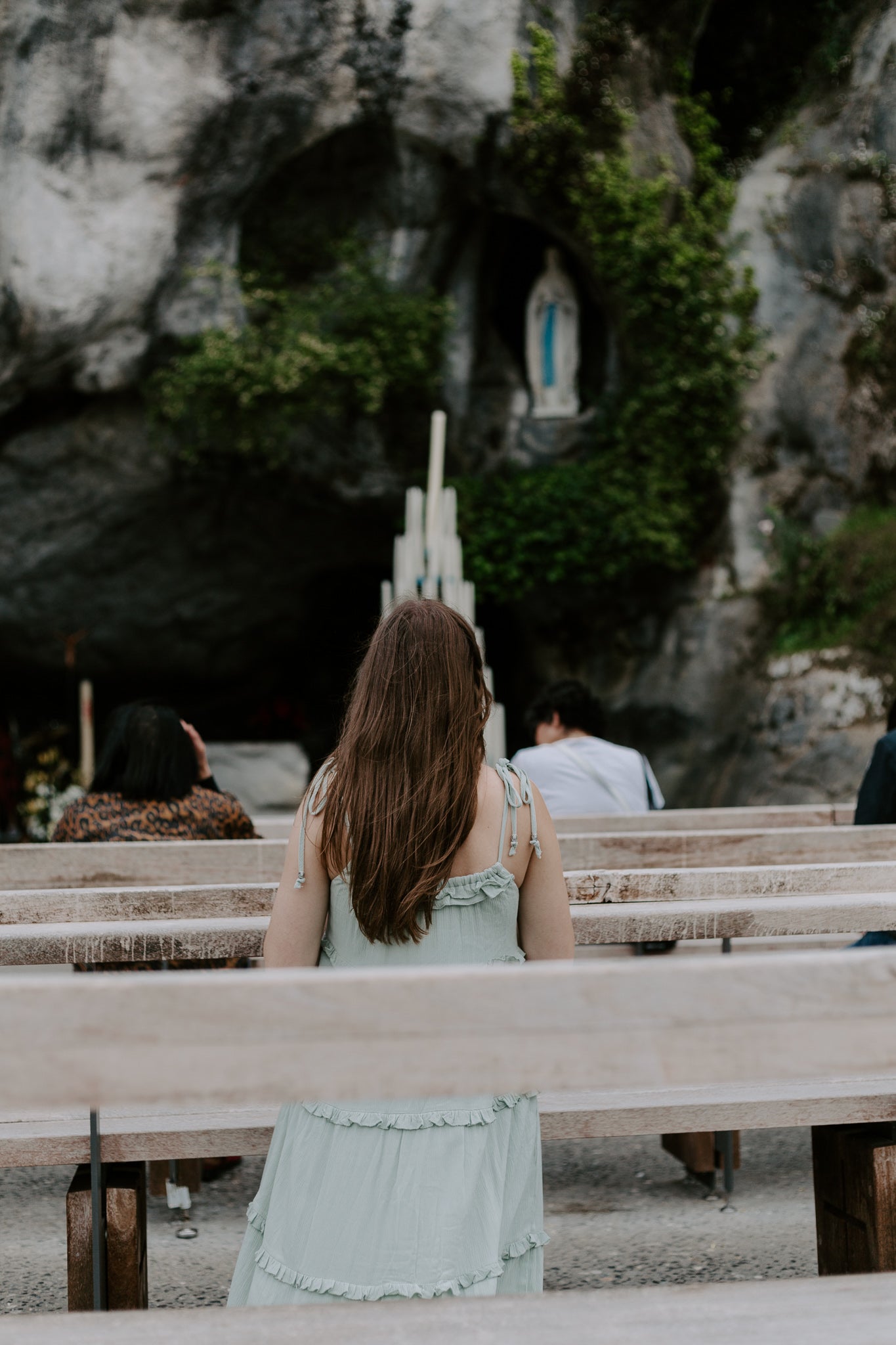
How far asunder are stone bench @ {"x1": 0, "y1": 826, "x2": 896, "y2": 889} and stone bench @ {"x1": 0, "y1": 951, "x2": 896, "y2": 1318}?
140 cm

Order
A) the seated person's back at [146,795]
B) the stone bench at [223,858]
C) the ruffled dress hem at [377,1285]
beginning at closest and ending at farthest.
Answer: the ruffled dress hem at [377,1285]
the stone bench at [223,858]
the seated person's back at [146,795]

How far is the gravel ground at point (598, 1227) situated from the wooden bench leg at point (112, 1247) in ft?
1.82

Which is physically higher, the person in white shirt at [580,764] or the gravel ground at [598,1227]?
the person in white shirt at [580,764]

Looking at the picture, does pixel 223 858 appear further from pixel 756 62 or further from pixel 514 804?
pixel 756 62

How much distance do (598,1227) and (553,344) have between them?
26.4ft

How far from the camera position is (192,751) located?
10.7ft

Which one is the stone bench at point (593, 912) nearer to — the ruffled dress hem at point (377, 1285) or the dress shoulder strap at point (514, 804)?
the dress shoulder strap at point (514, 804)

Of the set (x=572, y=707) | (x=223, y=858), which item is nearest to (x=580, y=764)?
(x=572, y=707)

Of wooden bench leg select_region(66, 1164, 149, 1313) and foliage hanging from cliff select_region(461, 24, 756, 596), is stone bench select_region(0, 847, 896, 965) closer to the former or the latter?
wooden bench leg select_region(66, 1164, 149, 1313)

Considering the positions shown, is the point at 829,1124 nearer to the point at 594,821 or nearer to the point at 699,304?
the point at 594,821

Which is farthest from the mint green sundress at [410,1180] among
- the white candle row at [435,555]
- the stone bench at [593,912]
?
the white candle row at [435,555]

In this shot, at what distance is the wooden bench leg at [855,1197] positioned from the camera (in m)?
2.18

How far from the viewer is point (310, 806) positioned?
5.28 feet

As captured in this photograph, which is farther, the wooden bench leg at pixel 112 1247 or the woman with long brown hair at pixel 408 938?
the wooden bench leg at pixel 112 1247
